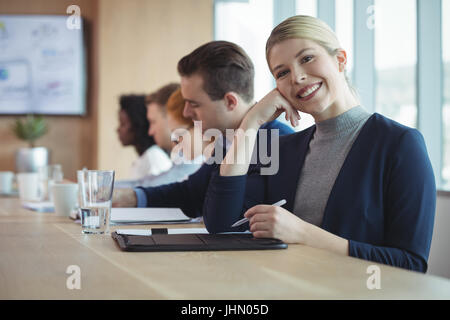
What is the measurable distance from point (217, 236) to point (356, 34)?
6.44ft

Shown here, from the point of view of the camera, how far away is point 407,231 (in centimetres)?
116

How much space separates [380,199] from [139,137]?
2.26 meters

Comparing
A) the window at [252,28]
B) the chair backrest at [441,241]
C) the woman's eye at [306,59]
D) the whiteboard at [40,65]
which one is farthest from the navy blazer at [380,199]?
the whiteboard at [40,65]

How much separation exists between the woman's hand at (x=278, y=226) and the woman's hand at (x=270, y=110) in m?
0.39

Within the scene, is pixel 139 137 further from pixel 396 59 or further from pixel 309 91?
pixel 309 91

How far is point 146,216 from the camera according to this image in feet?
5.18

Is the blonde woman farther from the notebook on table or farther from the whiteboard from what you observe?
the whiteboard

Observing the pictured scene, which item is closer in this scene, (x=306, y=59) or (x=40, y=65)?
(x=306, y=59)

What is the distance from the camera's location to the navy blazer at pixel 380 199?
1146mm

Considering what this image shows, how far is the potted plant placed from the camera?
505 centimetres

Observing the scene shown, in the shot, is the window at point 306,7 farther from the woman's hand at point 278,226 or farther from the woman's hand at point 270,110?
the woman's hand at point 278,226

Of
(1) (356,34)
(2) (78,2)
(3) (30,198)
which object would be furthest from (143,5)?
(3) (30,198)

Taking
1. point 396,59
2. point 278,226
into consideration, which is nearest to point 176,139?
point 396,59

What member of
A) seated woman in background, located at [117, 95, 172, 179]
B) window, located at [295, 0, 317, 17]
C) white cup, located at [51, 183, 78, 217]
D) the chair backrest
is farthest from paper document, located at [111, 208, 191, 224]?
window, located at [295, 0, 317, 17]
